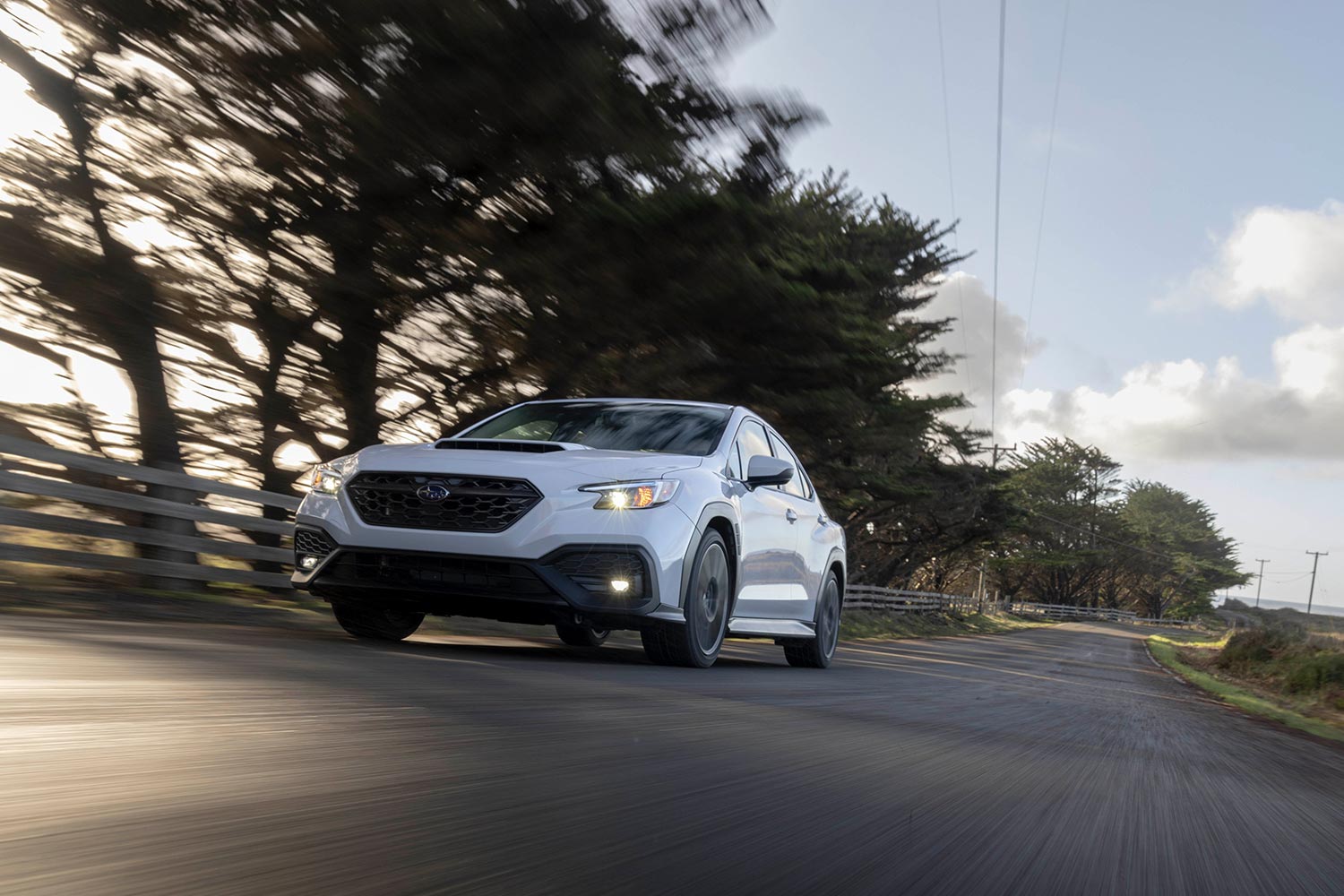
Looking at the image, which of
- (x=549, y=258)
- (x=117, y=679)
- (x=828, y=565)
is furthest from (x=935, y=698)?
(x=549, y=258)

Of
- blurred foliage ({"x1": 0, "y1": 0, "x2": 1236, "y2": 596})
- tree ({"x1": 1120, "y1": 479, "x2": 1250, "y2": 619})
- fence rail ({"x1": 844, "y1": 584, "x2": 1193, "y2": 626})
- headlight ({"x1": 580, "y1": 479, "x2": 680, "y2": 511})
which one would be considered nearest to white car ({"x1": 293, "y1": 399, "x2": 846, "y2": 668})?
headlight ({"x1": 580, "y1": 479, "x2": 680, "y2": 511})

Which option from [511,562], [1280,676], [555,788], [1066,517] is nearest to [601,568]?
[511,562]

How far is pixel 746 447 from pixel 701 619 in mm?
1525

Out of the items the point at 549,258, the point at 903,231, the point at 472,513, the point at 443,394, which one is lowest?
the point at 472,513

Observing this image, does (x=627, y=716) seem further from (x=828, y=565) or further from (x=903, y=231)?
(x=903, y=231)

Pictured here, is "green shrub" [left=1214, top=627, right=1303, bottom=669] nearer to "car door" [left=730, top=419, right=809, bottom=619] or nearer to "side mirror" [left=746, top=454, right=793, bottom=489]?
"car door" [left=730, top=419, right=809, bottom=619]

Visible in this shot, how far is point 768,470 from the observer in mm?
7711

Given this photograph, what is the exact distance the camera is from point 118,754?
8.64 ft

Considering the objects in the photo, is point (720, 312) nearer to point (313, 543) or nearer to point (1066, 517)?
point (313, 543)

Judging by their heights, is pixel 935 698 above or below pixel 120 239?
below

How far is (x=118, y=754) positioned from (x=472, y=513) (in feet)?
12.3

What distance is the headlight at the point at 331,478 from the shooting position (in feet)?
22.1

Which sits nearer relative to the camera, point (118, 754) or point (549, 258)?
point (118, 754)

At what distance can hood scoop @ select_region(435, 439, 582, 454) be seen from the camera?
6.87 meters
